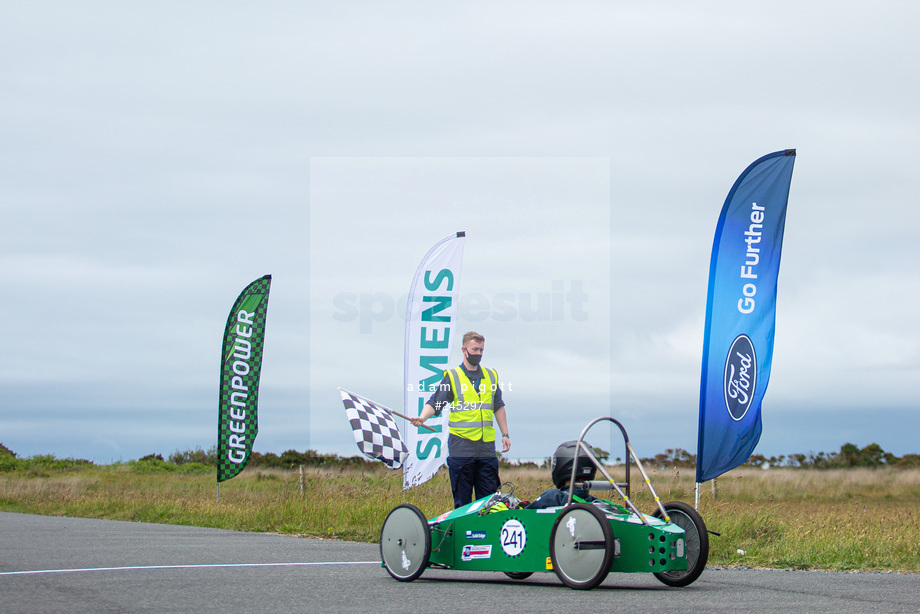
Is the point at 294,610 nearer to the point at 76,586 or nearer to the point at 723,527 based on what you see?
the point at 76,586

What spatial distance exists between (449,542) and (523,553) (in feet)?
2.52

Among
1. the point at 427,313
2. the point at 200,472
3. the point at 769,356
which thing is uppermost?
the point at 427,313

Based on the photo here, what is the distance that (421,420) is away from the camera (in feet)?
29.0

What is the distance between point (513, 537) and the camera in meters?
7.38

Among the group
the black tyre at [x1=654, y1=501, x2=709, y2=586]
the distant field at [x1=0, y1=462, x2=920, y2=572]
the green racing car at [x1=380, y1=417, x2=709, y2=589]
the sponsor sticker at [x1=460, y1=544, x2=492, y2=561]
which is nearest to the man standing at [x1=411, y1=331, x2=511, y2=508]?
the green racing car at [x1=380, y1=417, x2=709, y2=589]

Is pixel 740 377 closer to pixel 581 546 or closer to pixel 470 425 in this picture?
pixel 470 425

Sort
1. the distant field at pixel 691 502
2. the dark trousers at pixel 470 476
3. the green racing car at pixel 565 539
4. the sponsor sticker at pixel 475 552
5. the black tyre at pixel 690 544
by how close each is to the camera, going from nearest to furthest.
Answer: the green racing car at pixel 565 539
the black tyre at pixel 690 544
the sponsor sticker at pixel 475 552
the dark trousers at pixel 470 476
the distant field at pixel 691 502

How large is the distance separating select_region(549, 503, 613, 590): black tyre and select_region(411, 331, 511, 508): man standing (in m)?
2.62

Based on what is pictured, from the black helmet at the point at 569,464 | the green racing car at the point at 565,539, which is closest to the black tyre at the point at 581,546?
the green racing car at the point at 565,539

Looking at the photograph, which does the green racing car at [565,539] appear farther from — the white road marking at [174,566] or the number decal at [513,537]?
the white road marking at [174,566]

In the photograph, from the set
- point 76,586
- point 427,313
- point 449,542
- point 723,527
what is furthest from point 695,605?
point 427,313

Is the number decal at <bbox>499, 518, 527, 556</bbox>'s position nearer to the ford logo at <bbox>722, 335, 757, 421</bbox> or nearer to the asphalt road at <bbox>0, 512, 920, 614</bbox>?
the asphalt road at <bbox>0, 512, 920, 614</bbox>

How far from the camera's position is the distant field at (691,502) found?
10.0 metres

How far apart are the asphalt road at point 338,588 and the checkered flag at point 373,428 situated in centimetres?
115
